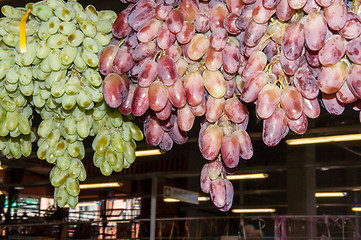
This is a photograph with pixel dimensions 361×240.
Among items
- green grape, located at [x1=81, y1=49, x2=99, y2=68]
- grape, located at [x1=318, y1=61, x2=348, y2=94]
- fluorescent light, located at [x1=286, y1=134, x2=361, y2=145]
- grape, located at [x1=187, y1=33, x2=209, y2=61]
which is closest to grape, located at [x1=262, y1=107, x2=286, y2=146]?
grape, located at [x1=318, y1=61, x2=348, y2=94]

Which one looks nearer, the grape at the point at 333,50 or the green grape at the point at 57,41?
the grape at the point at 333,50

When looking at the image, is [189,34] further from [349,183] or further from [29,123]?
[349,183]

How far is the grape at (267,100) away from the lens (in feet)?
3.59

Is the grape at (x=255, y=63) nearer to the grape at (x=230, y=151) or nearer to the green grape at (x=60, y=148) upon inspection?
the grape at (x=230, y=151)

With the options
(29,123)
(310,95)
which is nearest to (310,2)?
(310,95)

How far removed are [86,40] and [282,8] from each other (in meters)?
0.57

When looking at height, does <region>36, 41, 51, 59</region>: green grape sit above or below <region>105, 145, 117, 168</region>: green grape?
above

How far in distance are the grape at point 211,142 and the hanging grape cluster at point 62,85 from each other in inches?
14.7

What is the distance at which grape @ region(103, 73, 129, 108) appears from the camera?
126 centimetres

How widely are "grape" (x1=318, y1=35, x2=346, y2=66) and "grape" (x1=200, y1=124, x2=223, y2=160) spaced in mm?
308

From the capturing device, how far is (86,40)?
4.59 ft

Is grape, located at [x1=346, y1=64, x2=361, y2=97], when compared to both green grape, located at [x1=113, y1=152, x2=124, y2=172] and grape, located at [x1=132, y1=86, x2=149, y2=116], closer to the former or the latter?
grape, located at [x1=132, y1=86, x2=149, y2=116]

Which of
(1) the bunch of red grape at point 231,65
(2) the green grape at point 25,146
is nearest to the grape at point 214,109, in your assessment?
(1) the bunch of red grape at point 231,65

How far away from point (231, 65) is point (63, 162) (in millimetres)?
756
